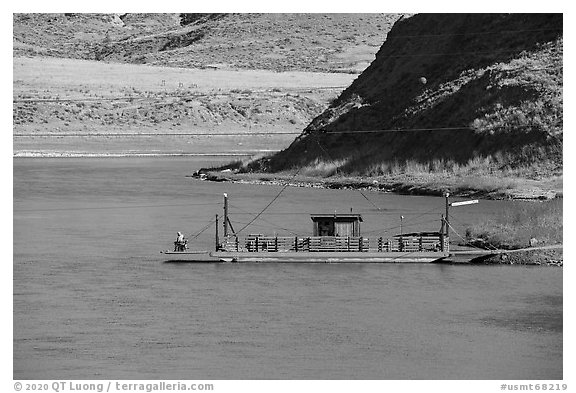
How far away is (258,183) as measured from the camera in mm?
83438

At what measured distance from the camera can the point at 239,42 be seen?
527ft

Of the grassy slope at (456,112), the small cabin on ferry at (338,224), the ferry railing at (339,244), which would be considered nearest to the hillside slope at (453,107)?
the grassy slope at (456,112)

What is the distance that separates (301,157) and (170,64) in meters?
74.3

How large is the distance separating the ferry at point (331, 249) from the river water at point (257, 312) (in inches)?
35.8

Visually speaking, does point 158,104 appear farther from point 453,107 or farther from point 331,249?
point 331,249

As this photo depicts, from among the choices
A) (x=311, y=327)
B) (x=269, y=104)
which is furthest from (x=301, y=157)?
(x=311, y=327)

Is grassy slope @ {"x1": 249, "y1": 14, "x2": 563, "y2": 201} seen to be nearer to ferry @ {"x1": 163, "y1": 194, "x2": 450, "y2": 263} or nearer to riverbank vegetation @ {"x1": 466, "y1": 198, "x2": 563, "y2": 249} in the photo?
riverbank vegetation @ {"x1": 466, "y1": 198, "x2": 563, "y2": 249}

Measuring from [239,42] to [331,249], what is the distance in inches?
4324

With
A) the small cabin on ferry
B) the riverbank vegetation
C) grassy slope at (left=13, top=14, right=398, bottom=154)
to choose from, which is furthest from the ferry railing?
grassy slope at (left=13, top=14, right=398, bottom=154)

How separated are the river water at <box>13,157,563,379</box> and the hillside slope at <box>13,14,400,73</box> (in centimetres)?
9228

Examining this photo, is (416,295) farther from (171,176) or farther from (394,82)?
(394,82)

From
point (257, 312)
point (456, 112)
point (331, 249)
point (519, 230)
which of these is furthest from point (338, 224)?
point (456, 112)

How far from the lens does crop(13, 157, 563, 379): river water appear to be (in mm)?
35781

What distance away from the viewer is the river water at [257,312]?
35.8 meters
